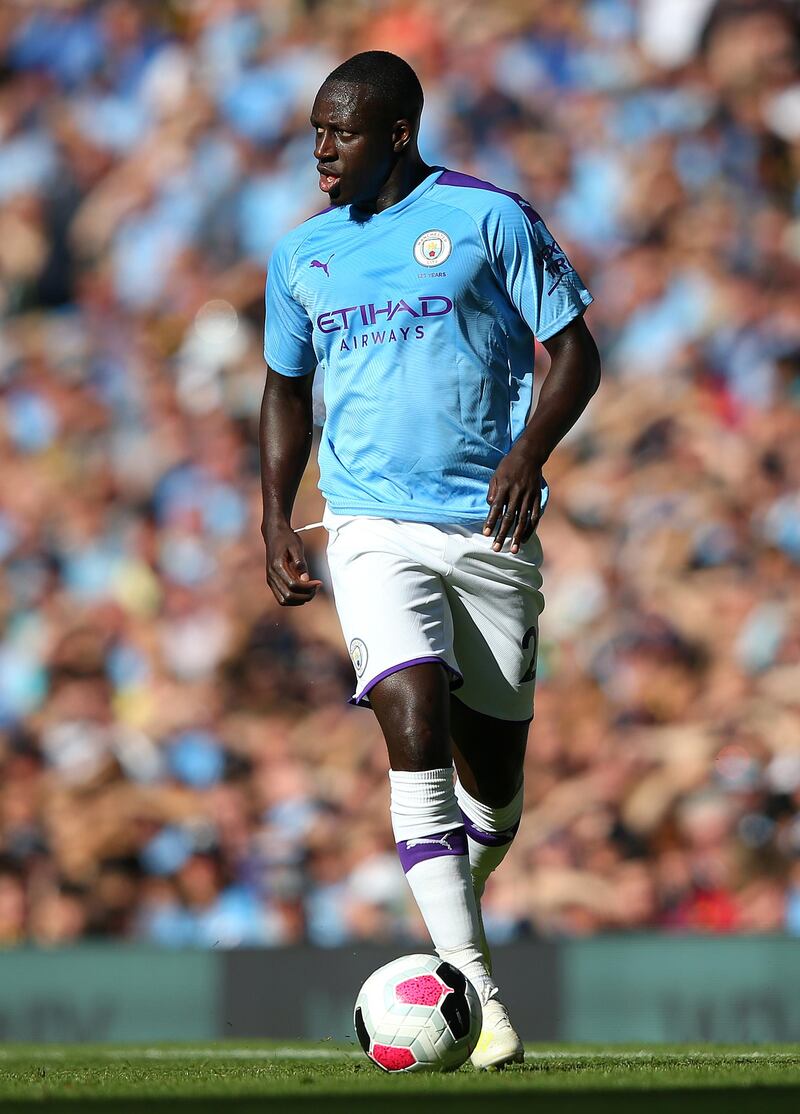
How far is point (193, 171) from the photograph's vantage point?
28.2 ft

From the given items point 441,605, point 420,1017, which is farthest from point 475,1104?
point 441,605

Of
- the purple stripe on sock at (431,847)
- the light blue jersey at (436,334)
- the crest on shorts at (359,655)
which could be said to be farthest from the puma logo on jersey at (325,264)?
the purple stripe on sock at (431,847)

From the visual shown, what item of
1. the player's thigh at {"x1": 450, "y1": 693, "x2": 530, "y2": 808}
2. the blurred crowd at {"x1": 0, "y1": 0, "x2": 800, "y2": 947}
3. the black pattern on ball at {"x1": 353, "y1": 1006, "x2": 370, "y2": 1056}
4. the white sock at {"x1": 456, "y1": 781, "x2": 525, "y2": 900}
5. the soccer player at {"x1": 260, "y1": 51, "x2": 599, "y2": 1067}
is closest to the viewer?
the black pattern on ball at {"x1": 353, "y1": 1006, "x2": 370, "y2": 1056}

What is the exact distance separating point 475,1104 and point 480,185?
2.22 metres

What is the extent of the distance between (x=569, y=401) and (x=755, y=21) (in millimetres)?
5036

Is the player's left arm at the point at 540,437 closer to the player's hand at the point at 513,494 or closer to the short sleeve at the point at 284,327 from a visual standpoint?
the player's hand at the point at 513,494

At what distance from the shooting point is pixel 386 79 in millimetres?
3922

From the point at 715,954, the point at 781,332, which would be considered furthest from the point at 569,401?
the point at 781,332

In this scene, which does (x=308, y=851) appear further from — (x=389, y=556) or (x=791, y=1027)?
(x=389, y=556)

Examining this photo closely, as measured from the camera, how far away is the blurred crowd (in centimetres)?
710

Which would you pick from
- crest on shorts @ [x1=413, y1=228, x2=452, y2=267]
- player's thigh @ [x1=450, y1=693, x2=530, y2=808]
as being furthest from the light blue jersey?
player's thigh @ [x1=450, y1=693, x2=530, y2=808]

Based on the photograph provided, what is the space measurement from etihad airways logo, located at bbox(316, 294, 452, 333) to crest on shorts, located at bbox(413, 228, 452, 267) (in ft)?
0.28

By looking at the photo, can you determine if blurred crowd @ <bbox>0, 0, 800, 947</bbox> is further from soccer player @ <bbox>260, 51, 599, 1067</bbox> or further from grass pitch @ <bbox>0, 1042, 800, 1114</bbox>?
soccer player @ <bbox>260, 51, 599, 1067</bbox>

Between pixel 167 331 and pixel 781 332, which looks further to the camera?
pixel 167 331
